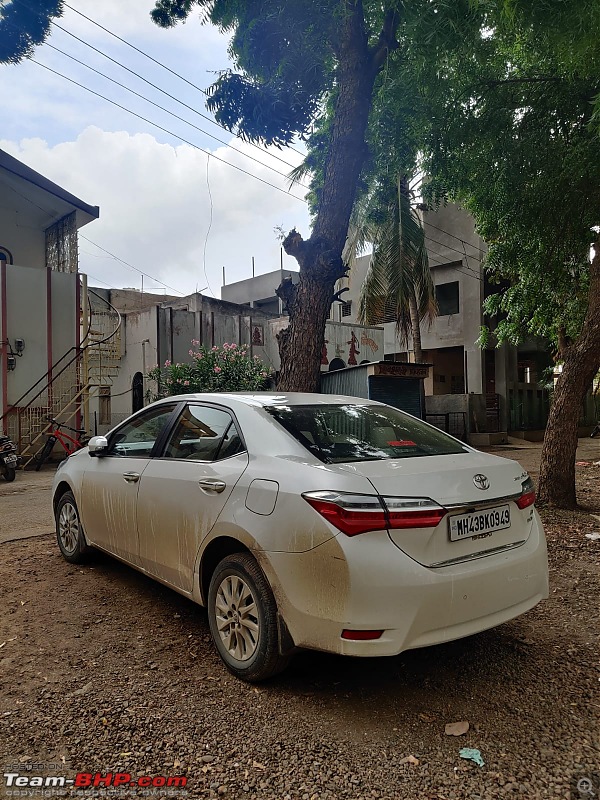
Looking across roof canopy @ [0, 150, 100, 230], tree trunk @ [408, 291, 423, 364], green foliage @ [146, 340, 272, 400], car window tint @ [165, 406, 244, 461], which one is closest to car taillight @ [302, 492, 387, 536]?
car window tint @ [165, 406, 244, 461]

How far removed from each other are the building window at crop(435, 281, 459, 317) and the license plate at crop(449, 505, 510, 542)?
21861 millimetres

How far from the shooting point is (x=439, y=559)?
8.25 ft

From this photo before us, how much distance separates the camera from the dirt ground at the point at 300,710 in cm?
216

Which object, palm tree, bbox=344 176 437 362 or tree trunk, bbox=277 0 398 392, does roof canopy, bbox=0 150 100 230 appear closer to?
palm tree, bbox=344 176 437 362

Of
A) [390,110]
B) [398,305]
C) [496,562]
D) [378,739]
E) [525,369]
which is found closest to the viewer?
[378,739]

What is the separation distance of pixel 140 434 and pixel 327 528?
2.24 meters

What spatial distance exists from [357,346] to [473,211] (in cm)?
1240

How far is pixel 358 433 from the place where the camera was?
3299 millimetres

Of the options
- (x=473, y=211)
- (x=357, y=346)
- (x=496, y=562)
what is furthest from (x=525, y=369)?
(x=496, y=562)

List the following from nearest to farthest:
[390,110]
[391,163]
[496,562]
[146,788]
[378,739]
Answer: [146,788] < [378,739] < [496,562] < [390,110] < [391,163]

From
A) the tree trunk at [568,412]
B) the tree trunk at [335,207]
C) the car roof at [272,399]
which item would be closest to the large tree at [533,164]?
the tree trunk at [568,412]

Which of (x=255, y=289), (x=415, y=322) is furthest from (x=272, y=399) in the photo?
(x=255, y=289)

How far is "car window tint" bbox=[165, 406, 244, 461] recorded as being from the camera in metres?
3.25

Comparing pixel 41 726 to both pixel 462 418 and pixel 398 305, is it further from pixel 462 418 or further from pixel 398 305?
pixel 462 418
